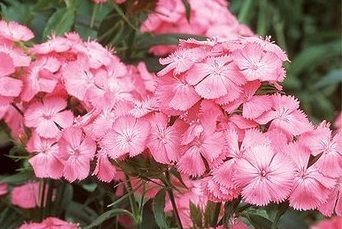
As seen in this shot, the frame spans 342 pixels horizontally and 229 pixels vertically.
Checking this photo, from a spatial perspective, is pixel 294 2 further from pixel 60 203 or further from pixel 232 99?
pixel 232 99

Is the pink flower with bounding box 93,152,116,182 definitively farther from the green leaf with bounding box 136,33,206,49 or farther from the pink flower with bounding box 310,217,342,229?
the green leaf with bounding box 136,33,206,49

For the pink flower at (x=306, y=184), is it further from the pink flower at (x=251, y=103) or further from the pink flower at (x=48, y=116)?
the pink flower at (x=48, y=116)

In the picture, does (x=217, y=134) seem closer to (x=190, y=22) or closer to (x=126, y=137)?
(x=126, y=137)

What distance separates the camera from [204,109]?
893 mm

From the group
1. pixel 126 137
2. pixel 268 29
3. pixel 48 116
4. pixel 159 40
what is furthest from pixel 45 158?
pixel 268 29

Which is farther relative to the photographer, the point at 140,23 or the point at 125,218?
the point at 140,23

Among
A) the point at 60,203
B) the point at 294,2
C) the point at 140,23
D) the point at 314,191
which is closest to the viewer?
the point at 314,191

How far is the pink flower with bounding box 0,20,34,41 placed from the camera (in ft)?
3.83

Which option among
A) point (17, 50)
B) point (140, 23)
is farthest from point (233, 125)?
point (140, 23)

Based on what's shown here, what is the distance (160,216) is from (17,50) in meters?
0.32

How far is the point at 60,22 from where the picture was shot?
4.38 ft

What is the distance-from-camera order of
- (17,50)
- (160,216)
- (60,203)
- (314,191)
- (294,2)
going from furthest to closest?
(294,2) → (60,203) → (17,50) → (160,216) → (314,191)

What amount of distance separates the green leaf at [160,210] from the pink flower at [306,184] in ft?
0.57

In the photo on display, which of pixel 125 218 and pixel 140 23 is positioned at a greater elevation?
pixel 140 23
